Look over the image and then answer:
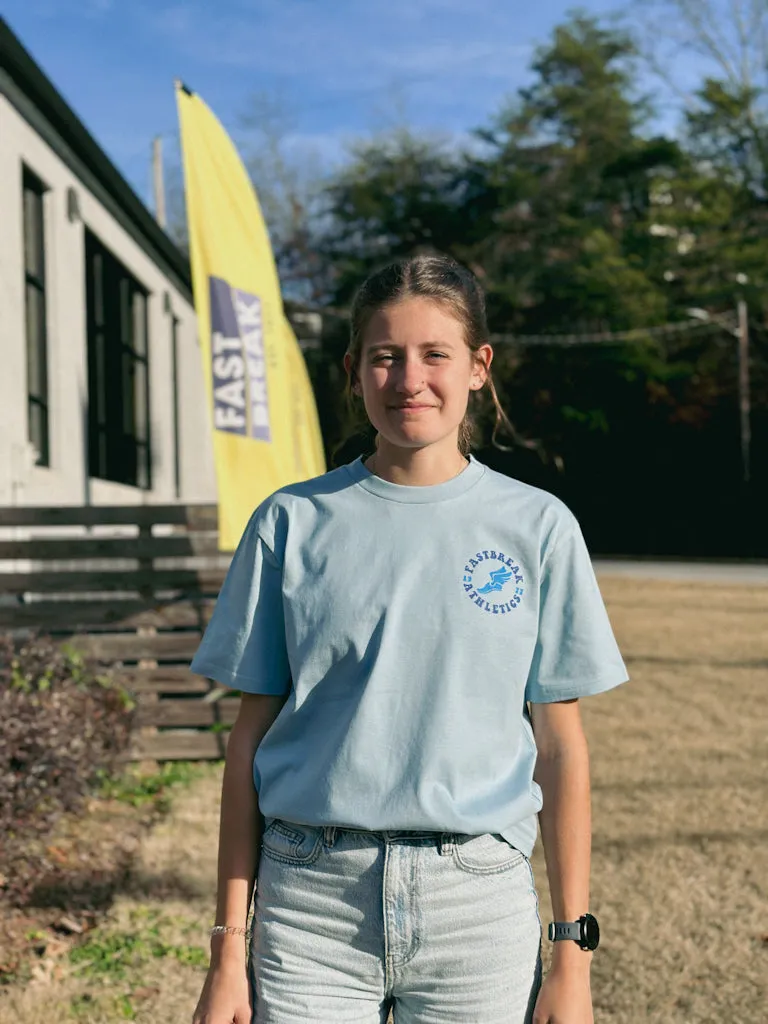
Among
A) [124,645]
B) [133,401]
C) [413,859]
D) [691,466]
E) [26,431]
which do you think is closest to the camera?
[413,859]

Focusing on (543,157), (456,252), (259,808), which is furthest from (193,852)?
(543,157)

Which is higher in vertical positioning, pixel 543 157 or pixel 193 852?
pixel 543 157

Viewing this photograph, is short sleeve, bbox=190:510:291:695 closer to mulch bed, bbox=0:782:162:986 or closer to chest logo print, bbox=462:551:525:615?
chest logo print, bbox=462:551:525:615

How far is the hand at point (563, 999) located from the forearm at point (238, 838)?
0.49 metres

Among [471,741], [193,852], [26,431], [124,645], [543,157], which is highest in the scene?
[543,157]

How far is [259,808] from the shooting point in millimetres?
1899

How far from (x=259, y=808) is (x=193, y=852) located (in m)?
3.59

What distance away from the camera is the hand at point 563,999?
180 centimetres

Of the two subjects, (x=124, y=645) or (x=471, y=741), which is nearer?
(x=471, y=741)

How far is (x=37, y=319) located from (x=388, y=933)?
27.8ft

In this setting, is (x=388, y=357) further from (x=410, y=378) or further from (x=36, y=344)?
(x=36, y=344)

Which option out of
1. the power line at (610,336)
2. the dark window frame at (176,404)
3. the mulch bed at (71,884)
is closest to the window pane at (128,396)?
the dark window frame at (176,404)

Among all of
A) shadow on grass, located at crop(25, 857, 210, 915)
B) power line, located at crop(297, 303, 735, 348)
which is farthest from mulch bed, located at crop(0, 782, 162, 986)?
power line, located at crop(297, 303, 735, 348)

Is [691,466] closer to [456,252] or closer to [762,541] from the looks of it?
[762,541]
